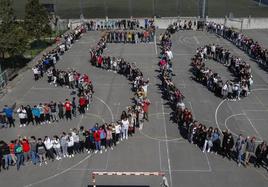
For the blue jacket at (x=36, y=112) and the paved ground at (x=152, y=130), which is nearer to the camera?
the paved ground at (x=152, y=130)

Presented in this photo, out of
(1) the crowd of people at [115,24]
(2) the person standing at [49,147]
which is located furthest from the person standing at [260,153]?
(1) the crowd of people at [115,24]

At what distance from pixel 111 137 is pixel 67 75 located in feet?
37.5

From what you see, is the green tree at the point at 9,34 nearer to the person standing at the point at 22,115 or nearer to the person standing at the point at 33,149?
the person standing at the point at 22,115

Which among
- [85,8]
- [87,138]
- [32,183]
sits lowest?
[32,183]

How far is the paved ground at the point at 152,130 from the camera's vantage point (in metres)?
19.3

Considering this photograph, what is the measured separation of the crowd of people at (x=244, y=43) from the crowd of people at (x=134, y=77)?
13503 millimetres

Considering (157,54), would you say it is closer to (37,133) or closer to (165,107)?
(165,107)

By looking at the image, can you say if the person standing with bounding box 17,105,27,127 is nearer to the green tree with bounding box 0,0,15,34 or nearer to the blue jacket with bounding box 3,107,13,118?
the blue jacket with bounding box 3,107,13,118

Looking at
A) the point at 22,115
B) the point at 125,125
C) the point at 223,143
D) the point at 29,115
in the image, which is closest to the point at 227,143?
the point at 223,143

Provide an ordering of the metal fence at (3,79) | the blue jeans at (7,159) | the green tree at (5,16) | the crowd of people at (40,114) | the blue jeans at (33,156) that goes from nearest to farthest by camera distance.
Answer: the blue jeans at (7,159) → the blue jeans at (33,156) → the crowd of people at (40,114) → the metal fence at (3,79) → the green tree at (5,16)

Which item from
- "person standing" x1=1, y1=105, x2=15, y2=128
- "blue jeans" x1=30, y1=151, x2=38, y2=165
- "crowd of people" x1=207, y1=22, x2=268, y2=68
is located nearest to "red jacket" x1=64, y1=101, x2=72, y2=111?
"person standing" x1=1, y1=105, x2=15, y2=128

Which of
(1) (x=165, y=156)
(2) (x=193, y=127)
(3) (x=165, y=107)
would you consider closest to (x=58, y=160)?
(1) (x=165, y=156)

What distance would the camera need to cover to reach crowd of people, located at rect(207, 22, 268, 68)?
38.4 metres

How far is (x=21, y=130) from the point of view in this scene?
24609 millimetres
